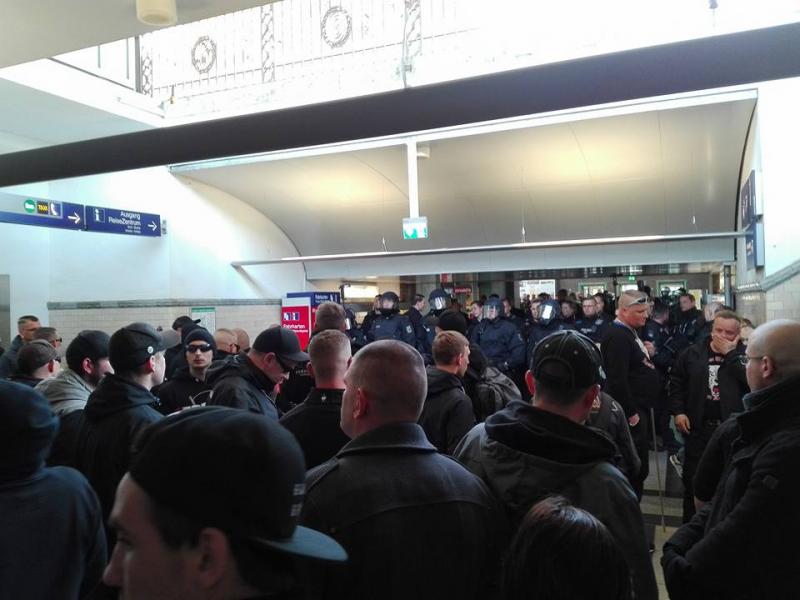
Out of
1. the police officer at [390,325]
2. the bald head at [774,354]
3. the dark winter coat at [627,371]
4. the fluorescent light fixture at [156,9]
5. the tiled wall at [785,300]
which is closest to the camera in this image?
the bald head at [774,354]

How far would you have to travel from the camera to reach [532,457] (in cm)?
169

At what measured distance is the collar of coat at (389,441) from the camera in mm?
1602

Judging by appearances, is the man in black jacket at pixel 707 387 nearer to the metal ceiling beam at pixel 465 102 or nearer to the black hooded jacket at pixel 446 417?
the black hooded jacket at pixel 446 417

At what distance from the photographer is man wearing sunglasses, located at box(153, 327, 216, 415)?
13.8ft

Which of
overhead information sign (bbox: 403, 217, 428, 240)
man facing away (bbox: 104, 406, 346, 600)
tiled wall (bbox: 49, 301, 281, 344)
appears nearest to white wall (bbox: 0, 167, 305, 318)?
tiled wall (bbox: 49, 301, 281, 344)

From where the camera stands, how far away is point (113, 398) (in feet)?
8.43

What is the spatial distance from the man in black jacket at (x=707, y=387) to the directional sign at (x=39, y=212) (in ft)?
27.5

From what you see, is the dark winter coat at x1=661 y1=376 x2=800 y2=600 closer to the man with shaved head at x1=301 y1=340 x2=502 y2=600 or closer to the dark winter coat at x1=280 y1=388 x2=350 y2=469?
the man with shaved head at x1=301 y1=340 x2=502 y2=600

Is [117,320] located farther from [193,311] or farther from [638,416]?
[638,416]

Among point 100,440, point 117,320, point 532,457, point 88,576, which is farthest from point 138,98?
point 532,457

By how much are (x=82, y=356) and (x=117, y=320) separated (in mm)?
8227

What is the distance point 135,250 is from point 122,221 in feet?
3.26

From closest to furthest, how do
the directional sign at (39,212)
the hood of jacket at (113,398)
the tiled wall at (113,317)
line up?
the hood of jacket at (113,398) < the directional sign at (39,212) < the tiled wall at (113,317)

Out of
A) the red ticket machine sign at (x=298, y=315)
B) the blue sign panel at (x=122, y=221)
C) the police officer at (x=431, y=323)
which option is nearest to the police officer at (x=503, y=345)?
the police officer at (x=431, y=323)
